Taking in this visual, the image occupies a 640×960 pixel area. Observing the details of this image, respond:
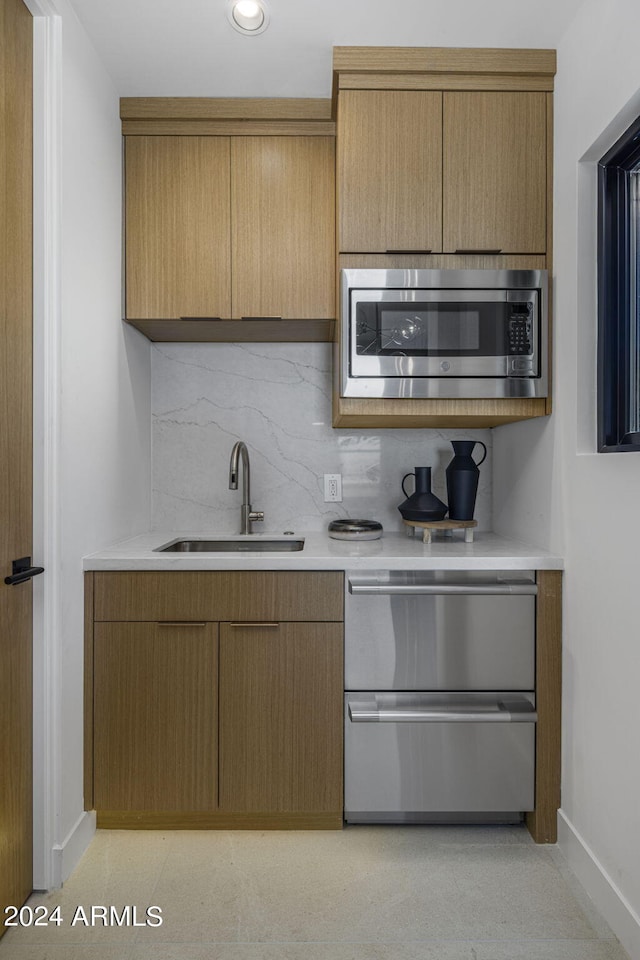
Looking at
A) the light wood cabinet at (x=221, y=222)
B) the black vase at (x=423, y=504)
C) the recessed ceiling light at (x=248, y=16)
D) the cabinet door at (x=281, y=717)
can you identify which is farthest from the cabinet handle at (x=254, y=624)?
the recessed ceiling light at (x=248, y=16)

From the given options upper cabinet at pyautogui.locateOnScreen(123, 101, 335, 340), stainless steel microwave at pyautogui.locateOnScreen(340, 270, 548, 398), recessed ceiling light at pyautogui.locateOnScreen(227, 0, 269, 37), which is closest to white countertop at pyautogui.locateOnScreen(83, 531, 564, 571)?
stainless steel microwave at pyautogui.locateOnScreen(340, 270, 548, 398)

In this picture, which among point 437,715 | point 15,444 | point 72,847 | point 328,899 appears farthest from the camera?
point 437,715

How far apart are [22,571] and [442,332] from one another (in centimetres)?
145

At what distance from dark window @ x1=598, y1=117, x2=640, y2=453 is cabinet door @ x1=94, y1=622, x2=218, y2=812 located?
4.35 feet

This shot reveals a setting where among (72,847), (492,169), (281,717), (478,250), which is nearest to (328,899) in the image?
(281,717)

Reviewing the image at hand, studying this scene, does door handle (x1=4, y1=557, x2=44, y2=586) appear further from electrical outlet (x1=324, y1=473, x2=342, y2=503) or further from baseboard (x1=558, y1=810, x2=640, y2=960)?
baseboard (x1=558, y1=810, x2=640, y2=960)

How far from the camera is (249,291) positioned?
230cm

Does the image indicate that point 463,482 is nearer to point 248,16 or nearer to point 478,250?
point 478,250

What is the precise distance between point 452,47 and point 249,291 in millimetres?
1022

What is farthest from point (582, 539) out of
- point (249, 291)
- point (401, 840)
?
point (249, 291)

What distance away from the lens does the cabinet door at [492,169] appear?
6.73 feet

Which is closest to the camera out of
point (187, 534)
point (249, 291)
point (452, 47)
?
point (452, 47)

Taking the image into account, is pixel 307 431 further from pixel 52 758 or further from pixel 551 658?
pixel 52 758

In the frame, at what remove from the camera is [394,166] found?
206 cm
